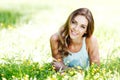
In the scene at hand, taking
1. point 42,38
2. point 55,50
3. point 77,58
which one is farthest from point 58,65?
point 42,38

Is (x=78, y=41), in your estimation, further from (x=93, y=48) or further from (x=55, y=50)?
(x=55, y=50)

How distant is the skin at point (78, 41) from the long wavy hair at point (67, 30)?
0.05 m

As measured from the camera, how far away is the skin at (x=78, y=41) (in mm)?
6629

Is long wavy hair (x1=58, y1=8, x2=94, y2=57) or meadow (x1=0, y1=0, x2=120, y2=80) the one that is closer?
meadow (x1=0, y1=0, x2=120, y2=80)

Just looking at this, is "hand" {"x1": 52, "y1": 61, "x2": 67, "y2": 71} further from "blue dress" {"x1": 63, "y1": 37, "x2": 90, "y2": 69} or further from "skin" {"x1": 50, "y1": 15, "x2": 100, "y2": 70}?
Answer: "blue dress" {"x1": 63, "y1": 37, "x2": 90, "y2": 69}

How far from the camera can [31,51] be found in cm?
722

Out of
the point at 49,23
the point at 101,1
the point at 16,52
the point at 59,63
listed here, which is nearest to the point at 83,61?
the point at 59,63

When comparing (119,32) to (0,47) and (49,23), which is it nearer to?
(49,23)

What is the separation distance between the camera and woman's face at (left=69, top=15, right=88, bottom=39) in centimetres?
660

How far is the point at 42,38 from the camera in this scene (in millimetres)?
8617

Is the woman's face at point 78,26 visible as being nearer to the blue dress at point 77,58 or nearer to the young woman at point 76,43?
the young woman at point 76,43

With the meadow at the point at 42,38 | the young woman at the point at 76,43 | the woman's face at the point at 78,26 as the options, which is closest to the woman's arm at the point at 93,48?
the young woman at the point at 76,43

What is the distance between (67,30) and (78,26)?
0.90ft

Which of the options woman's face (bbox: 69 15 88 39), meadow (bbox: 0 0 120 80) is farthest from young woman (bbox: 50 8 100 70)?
meadow (bbox: 0 0 120 80)
